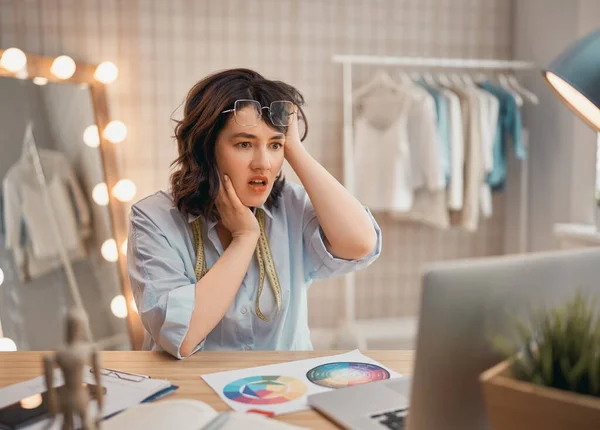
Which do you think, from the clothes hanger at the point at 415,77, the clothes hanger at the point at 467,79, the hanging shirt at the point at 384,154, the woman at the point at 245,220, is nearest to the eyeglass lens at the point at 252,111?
the woman at the point at 245,220

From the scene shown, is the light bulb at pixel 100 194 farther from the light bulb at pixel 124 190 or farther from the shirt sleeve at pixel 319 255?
the shirt sleeve at pixel 319 255

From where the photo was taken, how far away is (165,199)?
1.51m

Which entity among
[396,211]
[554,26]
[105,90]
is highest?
[554,26]

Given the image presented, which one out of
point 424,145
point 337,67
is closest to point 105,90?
point 337,67

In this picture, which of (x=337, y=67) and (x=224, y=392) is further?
(x=337, y=67)

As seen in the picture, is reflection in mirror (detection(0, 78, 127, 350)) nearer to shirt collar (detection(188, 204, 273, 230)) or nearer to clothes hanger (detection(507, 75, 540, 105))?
shirt collar (detection(188, 204, 273, 230))

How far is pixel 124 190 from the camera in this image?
322 cm

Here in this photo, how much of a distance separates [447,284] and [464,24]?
3343 millimetres

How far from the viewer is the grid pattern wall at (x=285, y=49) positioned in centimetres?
332

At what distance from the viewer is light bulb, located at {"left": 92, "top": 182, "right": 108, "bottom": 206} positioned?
3.15m

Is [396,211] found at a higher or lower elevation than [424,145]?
lower

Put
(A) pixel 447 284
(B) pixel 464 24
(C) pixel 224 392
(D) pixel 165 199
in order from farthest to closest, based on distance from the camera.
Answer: (B) pixel 464 24, (D) pixel 165 199, (C) pixel 224 392, (A) pixel 447 284

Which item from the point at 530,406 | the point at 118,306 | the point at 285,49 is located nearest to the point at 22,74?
the point at 118,306

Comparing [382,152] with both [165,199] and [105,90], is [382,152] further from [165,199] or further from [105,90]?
[165,199]
